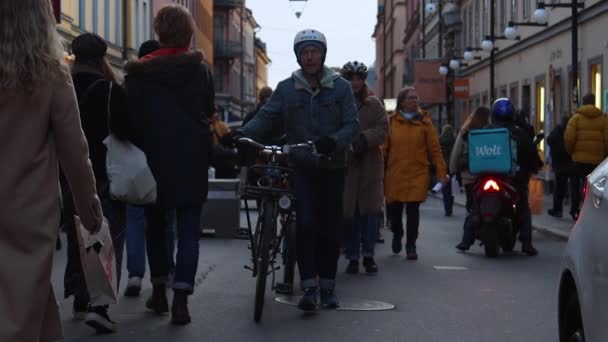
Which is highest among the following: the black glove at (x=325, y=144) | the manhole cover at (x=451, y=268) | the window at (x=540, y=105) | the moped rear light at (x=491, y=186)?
the window at (x=540, y=105)

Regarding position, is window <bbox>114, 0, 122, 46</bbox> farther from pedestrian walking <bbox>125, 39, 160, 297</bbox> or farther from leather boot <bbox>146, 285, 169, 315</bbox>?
leather boot <bbox>146, 285, 169, 315</bbox>

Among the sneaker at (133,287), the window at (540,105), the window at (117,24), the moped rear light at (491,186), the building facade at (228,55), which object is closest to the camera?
the sneaker at (133,287)

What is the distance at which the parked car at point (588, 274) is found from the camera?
4.98 meters

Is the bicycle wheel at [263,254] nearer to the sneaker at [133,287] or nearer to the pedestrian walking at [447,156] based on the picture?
the sneaker at [133,287]

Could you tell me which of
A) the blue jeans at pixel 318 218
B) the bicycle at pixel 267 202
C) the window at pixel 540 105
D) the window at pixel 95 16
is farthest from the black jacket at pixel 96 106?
the window at pixel 95 16

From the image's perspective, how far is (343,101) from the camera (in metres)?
9.48

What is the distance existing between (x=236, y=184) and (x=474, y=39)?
36872mm

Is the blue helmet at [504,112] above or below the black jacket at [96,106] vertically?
above

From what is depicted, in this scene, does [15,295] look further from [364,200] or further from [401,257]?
[401,257]

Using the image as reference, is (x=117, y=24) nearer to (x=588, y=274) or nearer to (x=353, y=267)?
(x=353, y=267)

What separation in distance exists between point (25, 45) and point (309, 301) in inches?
190

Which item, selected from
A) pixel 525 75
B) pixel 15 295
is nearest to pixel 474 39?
pixel 525 75

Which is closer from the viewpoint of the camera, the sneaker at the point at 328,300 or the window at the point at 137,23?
the sneaker at the point at 328,300

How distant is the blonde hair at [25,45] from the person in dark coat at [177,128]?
12.3ft
